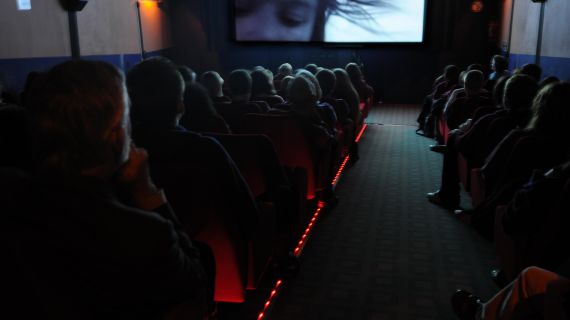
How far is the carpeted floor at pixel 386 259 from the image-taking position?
90.7 inches

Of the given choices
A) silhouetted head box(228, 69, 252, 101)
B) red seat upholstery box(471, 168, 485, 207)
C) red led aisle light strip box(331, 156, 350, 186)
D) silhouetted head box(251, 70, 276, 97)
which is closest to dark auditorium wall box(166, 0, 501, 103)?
red led aisle light strip box(331, 156, 350, 186)

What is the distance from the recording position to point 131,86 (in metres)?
1.61

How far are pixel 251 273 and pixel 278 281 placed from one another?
50 centimetres

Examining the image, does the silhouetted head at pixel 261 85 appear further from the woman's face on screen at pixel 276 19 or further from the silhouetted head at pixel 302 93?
the woman's face on screen at pixel 276 19

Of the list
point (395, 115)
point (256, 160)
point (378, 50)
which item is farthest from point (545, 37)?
point (256, 160)

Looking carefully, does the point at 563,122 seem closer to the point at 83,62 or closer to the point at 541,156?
the point at 541,156

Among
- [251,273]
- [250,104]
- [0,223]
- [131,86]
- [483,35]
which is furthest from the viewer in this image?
[483,35]

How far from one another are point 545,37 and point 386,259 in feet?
16.7

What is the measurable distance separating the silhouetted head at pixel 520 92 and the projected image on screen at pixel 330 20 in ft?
25.3

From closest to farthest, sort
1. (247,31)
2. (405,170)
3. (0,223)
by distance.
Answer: (0,223)
(405,170)
(247,31)

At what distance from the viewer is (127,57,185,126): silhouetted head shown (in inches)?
63.0

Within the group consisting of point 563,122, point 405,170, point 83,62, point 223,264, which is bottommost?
point 405,170

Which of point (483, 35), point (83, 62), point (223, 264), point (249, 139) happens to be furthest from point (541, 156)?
point (483, 35)

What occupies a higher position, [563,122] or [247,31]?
[247,31]
